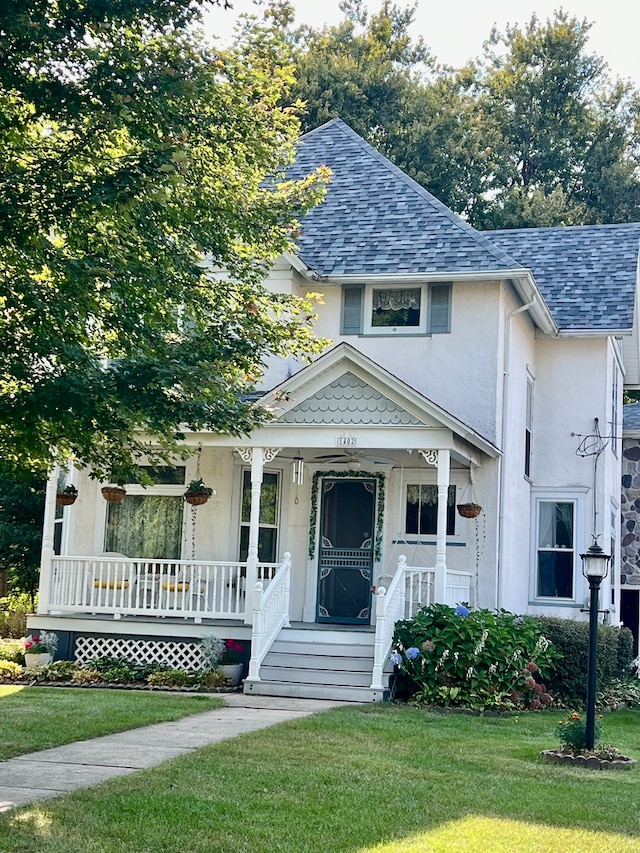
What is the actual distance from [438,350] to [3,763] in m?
11.2

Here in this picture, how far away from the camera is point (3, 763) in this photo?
962 centimetres

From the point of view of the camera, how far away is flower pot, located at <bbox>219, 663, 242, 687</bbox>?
636 inches

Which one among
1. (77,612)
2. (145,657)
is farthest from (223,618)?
(77,612)

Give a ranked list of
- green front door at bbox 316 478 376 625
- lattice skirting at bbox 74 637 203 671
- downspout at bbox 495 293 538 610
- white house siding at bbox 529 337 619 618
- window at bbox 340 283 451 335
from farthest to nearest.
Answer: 1. white house siding at bbox 529 337 619 618
2. window at bbox 340 283 451 335
3. green front door at bbox 316 478 376 625
4. downspout at bbox 495 293 538 610
5. lattice skirting at bbox 74 637 203 671

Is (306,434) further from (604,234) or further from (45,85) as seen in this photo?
(604,234)

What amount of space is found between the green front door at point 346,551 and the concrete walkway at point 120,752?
4181 mm

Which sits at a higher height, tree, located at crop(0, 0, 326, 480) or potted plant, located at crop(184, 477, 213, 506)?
tree, located at crop(0, 0, 326, 480)

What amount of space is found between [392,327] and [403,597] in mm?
5239

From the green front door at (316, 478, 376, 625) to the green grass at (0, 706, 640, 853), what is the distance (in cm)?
667

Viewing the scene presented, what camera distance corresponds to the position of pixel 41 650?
1720 cm

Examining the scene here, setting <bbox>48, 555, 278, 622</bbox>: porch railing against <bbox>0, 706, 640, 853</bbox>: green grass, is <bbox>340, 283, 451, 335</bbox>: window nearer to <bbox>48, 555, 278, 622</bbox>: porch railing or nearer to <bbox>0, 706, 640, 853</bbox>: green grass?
<bbox>48, 555, 278, 622</bbox>: porch railing

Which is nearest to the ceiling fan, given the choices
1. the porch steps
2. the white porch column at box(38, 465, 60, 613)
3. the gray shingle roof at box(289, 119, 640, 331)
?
the porch steps

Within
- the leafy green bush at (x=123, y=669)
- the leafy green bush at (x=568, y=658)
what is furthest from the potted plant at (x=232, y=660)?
the leafy green bush at (x=568, y=658)

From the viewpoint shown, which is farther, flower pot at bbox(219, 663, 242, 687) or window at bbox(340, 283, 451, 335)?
window at bbox(340, 283, 451, 335)
